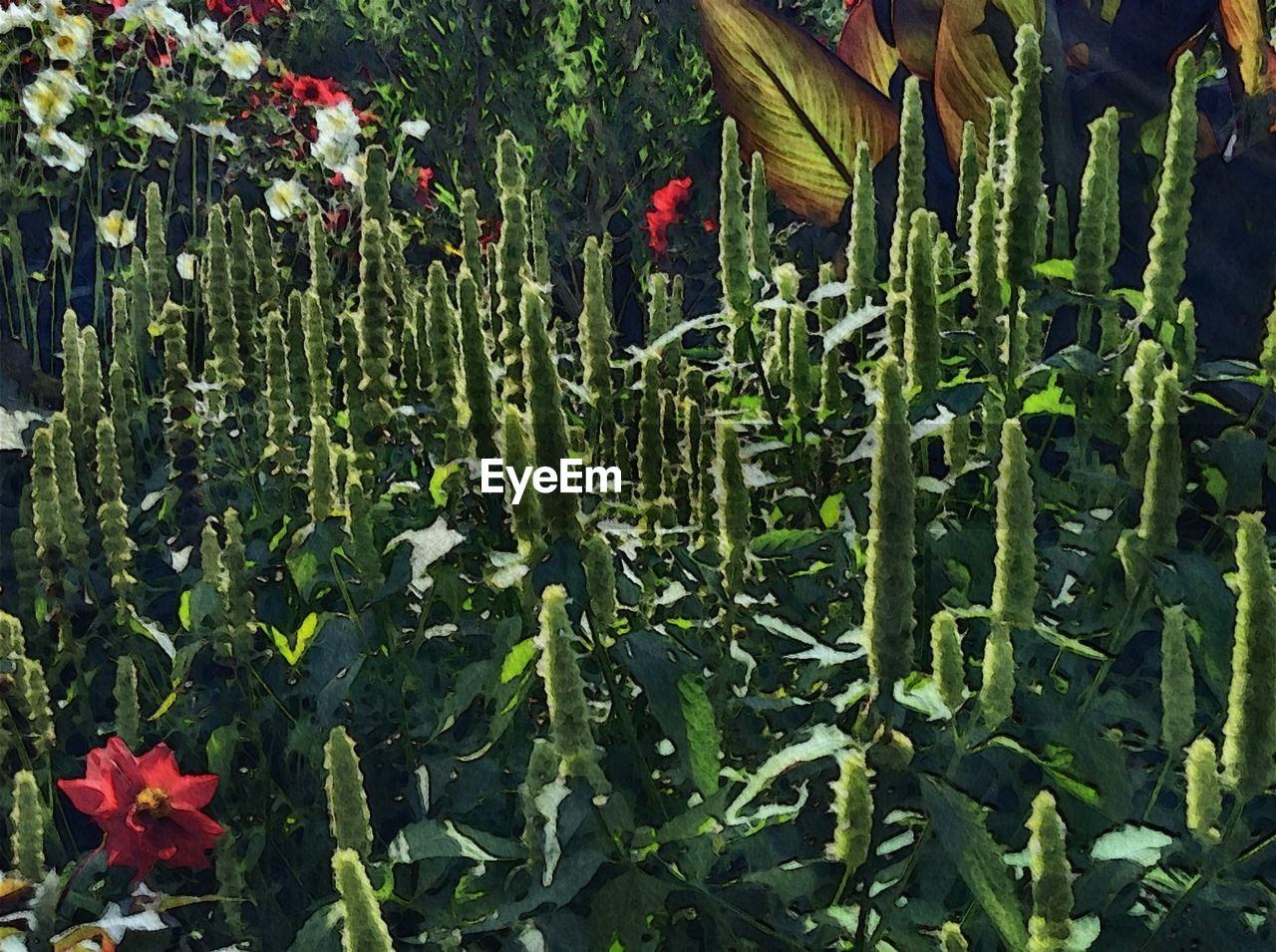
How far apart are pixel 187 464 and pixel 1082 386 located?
1.57 m

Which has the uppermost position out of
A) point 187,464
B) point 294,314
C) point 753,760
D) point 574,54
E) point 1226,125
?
point 574,54

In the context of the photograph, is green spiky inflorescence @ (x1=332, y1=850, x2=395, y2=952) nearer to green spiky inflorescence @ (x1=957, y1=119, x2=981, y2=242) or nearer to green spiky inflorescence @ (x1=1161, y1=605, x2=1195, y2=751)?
green spiky inflorescence @ (x1=1161, y1=605, x2=1195, y2=751)

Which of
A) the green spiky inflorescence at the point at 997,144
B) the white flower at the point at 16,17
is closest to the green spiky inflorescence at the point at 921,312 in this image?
the green spiky inflorescence at the point at 997,144

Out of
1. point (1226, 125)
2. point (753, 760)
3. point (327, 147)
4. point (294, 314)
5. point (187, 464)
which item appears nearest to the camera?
point (753, 760)

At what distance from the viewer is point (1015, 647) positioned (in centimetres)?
171

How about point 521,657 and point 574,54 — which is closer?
point 521,657

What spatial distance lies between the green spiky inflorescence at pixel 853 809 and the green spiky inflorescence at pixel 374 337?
39.0 inches

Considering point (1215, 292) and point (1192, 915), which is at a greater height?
point (1215, 292)

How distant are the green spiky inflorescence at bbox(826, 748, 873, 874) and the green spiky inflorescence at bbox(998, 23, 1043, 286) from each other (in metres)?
0.66

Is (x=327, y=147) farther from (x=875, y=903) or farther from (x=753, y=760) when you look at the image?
(x=875, y=903)

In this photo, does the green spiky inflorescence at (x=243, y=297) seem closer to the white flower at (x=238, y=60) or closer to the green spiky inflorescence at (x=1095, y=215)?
the green spiky inflorescence at (x=1095, y=215)

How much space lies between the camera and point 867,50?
4203 mm

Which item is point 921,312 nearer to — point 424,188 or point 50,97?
point 50,97

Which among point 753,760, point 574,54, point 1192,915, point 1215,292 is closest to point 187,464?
point 753,760
